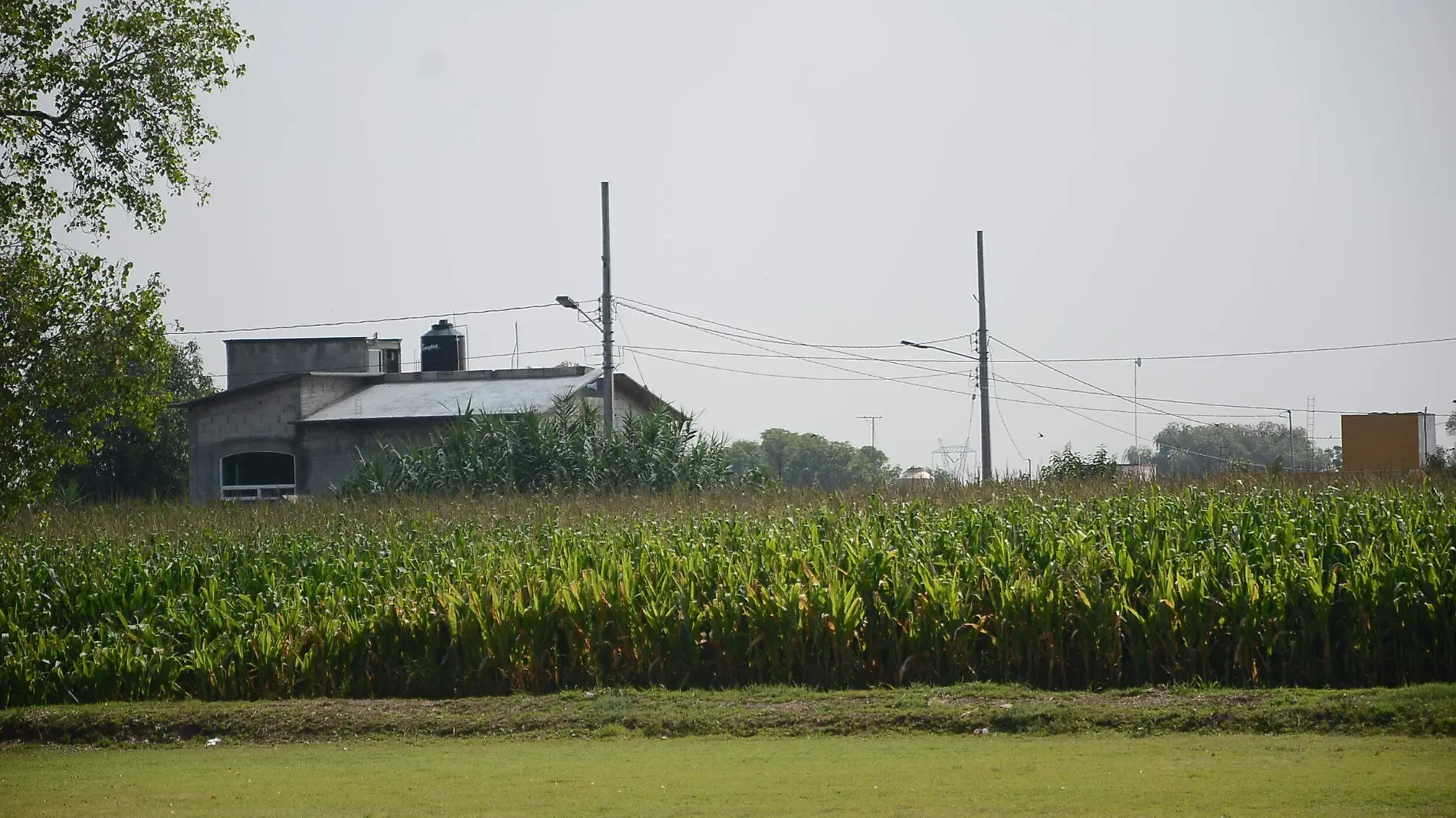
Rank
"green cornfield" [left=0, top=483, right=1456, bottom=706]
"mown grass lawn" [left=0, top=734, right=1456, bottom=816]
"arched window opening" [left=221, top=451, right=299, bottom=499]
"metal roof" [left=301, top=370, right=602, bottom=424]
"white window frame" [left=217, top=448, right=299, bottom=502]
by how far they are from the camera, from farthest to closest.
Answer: "arched window opening" [left=221, top=451, right=299, bottom=499] → "white window frame" [left=217, top=448, right=299, bottom=502] → "metal roof" [left=301, top=370, right=602, bottom=424] → "green cornfield" [left=0, top=483, right=1456, bottom=706] → "mown grass lawn" [left=0, top=734, right=1456, bottom=816]

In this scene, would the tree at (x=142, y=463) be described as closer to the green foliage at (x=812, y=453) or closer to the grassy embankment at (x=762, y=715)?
the grassy embankment at (x=762, y=715)

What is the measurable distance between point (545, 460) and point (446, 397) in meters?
11.6

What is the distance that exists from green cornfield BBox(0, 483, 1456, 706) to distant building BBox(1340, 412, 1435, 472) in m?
24.7

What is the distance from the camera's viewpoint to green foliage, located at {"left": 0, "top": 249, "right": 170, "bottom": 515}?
14781 millimetres

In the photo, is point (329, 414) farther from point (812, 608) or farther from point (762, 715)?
point (762, 715)

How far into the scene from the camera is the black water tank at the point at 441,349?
51.3m

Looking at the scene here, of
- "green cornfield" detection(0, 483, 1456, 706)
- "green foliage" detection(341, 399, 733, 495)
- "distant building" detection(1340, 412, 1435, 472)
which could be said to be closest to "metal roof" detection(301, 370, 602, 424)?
"green foliage" detection(341, 399, 733, 495)

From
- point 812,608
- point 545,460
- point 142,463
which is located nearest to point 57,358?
point 812,608

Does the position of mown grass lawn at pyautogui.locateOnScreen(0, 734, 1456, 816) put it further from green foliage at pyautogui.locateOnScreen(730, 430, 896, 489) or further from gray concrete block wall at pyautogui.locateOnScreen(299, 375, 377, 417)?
green foliage at pyautogui.locateOnScreen(730, 430, 896, 489)

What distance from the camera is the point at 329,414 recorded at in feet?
132

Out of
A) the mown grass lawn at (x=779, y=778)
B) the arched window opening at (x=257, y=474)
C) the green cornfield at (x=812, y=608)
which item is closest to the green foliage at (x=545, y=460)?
the arched window opening at (x=257, y=474)

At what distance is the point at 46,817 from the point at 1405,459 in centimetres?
3909

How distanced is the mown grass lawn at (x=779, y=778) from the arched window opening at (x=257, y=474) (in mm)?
30464

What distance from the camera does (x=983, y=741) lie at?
33.8 feet
